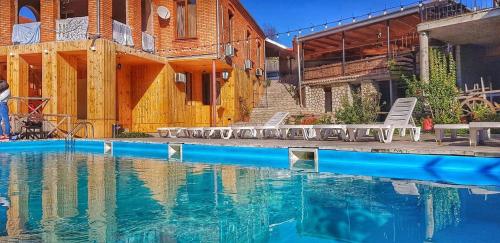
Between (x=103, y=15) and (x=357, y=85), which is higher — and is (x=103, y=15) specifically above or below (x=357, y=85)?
above

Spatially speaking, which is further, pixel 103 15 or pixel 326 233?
pixel 103 15

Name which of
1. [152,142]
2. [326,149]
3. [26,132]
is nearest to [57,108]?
[26,132]

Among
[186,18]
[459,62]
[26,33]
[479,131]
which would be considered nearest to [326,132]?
[479,131]

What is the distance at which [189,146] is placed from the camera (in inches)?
454

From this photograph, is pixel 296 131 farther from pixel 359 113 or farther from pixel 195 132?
pixel 195 132

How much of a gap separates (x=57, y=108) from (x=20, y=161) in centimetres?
554

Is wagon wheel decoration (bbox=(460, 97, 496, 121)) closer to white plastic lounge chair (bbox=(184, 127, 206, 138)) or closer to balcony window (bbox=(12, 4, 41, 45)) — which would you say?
white plastic lounge chair (bbox=(184, 127, 206, 138))

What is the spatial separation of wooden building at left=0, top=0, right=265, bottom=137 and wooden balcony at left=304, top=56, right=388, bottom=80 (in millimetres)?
3615

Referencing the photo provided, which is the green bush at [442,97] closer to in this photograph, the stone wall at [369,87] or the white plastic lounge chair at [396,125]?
the white plastic lounge chair at [396,125]

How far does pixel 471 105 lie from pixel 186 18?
39.1 feet

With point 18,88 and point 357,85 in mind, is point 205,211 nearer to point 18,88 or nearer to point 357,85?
point 18,88

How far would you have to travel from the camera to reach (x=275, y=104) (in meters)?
23.1

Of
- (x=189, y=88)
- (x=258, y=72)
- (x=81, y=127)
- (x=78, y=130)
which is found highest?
(x=258, y=72)

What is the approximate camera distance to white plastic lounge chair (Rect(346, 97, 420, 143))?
30.8 feet
